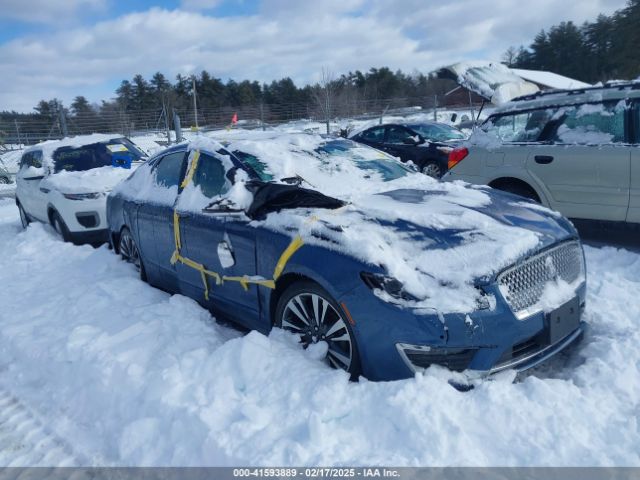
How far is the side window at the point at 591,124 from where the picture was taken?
5.16 m

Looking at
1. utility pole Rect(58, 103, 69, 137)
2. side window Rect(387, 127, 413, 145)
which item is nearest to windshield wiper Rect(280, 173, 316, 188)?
side window Rect(387, 127, 413, 145)

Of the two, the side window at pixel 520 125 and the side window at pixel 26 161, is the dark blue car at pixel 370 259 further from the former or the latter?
the side window at pixel 26 161

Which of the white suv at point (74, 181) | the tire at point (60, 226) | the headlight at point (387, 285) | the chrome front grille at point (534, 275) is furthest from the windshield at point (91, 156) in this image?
the chrome front grille at point (534, 275)

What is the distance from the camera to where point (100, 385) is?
309cm

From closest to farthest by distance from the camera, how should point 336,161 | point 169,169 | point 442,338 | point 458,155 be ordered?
1. point 442,338
2. point 336,161
3. point 169,169
4. point 458,155

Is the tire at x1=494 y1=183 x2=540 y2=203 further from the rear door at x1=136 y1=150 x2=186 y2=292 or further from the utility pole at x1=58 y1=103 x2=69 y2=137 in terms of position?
the utility pole at x1=58 y1=103 x2=69 y2=137

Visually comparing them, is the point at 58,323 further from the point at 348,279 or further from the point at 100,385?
the point at 348,279

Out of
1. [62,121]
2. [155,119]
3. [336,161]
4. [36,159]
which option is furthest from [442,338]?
[155,119]

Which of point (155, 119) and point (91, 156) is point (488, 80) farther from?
point (155, 119)

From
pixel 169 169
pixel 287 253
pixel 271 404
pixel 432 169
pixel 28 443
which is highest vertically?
pixel 169 169

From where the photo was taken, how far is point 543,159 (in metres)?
5.66

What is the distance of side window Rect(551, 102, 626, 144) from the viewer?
516 centimetres

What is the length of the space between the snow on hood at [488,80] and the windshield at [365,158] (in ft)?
8.99

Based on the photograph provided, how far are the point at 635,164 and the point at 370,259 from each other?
150 inches
